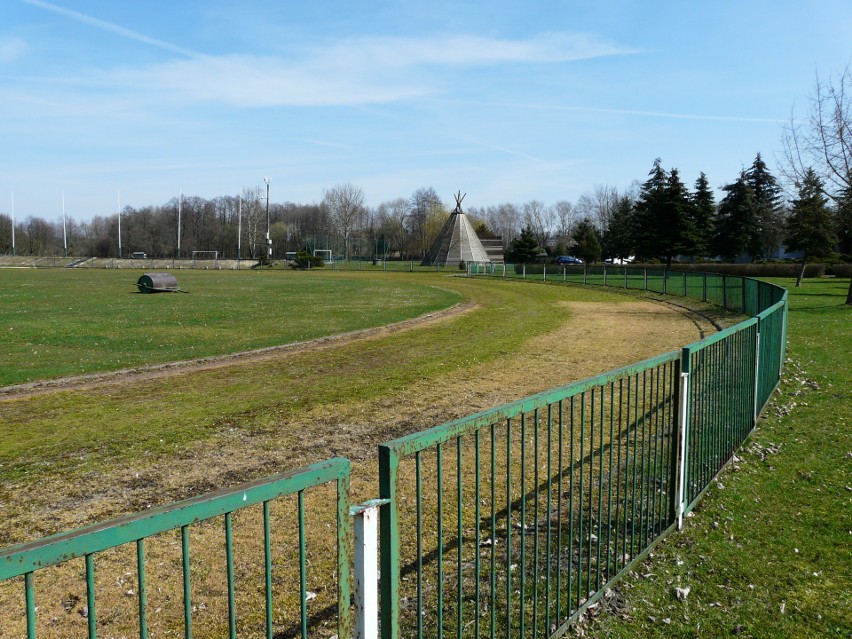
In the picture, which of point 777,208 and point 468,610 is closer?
point 468,610

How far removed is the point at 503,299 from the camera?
3356 cm

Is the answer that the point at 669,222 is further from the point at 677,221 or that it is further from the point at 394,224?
the point at 394,224

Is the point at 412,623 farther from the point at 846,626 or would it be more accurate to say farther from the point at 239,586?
the point at 846,626

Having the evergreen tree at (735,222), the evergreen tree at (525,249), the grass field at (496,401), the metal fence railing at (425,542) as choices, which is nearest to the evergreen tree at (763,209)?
the evergreen tree at (735,222)

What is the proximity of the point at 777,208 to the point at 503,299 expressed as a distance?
50.6 m

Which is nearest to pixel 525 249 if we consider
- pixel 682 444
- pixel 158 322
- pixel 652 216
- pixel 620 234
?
pixel 620 234

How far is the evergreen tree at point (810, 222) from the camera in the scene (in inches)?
1225

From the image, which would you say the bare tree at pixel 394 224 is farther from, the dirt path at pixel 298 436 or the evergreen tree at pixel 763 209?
the dirt path at pixel 298 436

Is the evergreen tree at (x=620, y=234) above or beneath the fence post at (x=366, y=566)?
above

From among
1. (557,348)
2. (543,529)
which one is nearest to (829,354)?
(557,348)

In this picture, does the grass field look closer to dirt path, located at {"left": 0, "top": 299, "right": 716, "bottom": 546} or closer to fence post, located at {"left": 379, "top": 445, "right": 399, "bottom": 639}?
dirt path, located at {"left": 0, "top": 299, "right": 716, "bottom": 546}

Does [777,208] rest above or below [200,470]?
above

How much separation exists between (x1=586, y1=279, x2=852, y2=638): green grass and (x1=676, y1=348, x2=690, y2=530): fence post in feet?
0.77

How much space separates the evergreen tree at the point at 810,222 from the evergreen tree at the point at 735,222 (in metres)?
11.6
